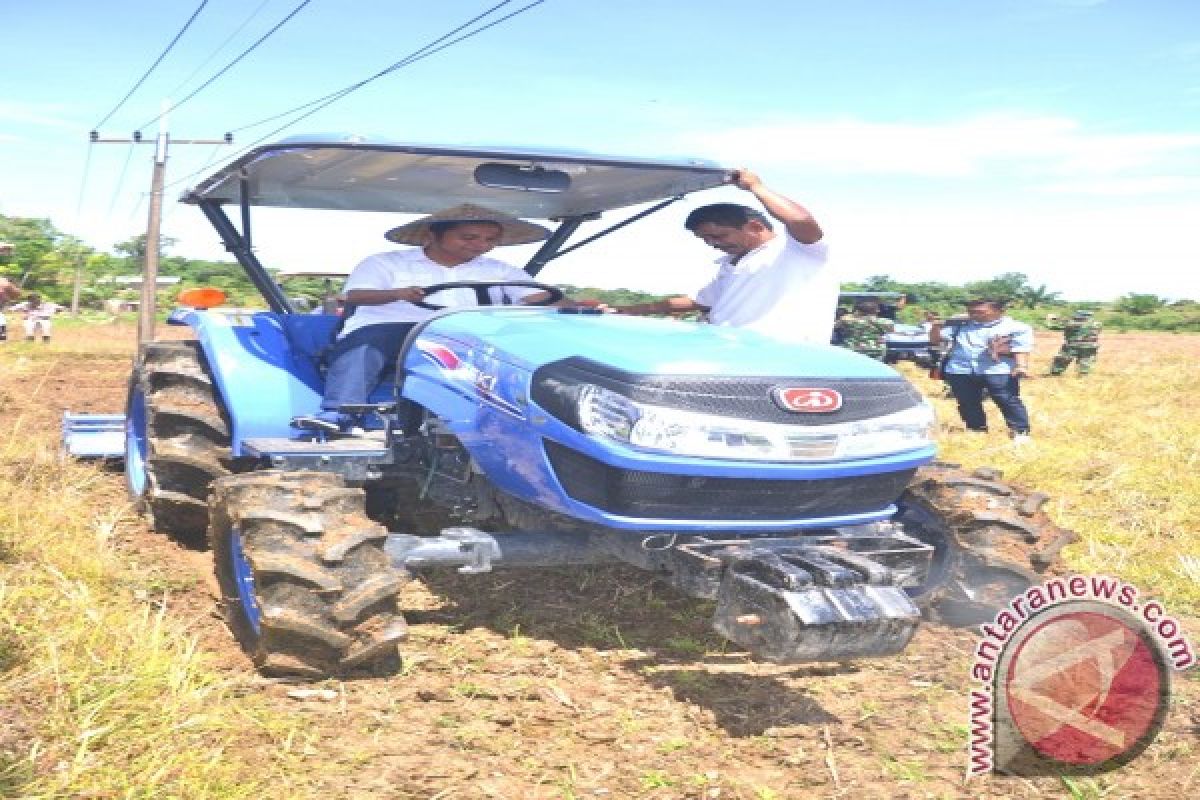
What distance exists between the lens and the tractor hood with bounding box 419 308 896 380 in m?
3.84

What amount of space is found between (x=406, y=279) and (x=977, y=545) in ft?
8.85

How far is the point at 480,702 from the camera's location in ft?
12.4

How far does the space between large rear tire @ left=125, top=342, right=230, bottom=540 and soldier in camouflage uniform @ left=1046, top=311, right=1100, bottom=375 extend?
1744 cm

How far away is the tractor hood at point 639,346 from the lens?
3.84 meters

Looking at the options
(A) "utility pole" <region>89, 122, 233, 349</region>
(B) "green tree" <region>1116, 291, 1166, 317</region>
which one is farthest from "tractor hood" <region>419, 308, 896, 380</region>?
(B) "green tree" <region>1116, 291, 1166, 317</region>

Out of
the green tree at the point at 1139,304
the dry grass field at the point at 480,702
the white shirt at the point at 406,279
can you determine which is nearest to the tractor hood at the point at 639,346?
the white shirt at the point at 406,279

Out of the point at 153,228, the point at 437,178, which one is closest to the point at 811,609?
the point at 437,178

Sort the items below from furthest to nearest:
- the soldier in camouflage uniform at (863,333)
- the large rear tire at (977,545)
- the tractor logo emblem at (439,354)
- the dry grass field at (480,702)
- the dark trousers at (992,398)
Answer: the soldier in camouflage uniform at (863,333)
the dark trousers at (992,398)
the large rear tire at (977,545)
the tractor logo emblem at (439,354)
the dry grass field at (480,702)

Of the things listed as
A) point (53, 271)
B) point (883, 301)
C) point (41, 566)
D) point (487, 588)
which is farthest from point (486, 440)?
point (883, 301)

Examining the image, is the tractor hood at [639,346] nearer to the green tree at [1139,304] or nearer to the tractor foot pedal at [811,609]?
A: the tractor foot pedal at [811,609]

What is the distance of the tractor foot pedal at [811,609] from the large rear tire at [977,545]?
99 cm

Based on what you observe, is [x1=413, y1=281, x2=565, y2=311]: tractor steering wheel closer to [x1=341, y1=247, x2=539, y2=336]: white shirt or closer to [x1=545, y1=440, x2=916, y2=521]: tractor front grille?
[x1=341, y1=247, x2=539, y2=336]: white shirt

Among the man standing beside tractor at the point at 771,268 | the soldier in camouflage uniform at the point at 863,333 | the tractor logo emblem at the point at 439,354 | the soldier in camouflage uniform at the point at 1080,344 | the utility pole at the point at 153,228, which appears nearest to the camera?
the tractor logo emblem at the point at 439,354

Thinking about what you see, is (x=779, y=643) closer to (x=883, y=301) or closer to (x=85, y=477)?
(x=85, y=477)
